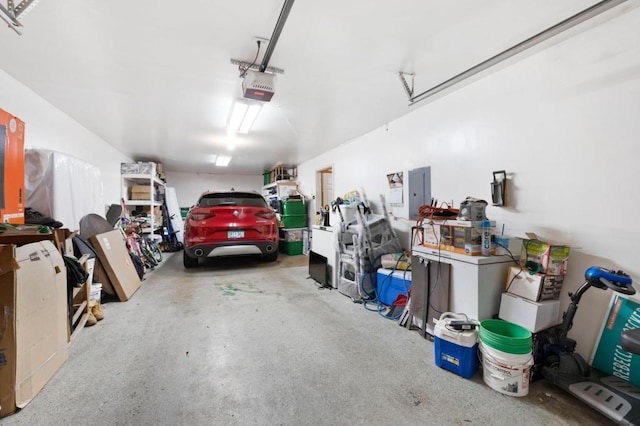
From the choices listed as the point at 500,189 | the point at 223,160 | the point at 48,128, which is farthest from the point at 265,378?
the point at 223,160

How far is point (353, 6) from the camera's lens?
5.40 ft

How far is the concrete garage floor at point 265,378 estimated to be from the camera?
4.53ft

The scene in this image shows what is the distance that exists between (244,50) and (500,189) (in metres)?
2.56

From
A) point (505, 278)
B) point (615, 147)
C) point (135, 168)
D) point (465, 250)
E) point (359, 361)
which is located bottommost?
point (359, 361)

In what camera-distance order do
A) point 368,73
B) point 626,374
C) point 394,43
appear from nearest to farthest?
point 626,374 < point 394,43 < point 368,73

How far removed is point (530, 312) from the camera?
179cm

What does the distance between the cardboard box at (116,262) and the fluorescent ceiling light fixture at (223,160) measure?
3555 millimetres

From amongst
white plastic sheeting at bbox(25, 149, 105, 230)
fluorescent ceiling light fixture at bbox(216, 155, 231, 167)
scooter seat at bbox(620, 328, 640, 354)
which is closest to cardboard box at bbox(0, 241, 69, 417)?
white plastic sheeting at bbox(25, 149, 105, 230)

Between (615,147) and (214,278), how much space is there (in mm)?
4566

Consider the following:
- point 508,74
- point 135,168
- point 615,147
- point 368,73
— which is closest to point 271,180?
point 135,168

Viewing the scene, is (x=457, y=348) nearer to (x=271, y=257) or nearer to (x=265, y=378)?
(x=265, y=378)

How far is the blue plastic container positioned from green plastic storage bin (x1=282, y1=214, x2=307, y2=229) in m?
3.47

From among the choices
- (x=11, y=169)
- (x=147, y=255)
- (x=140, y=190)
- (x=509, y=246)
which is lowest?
(x=147, y=255)

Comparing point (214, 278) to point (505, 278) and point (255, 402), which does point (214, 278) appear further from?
point (505, 278)
